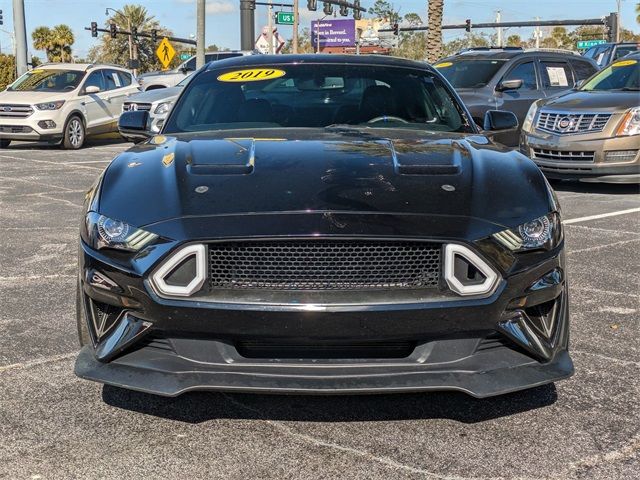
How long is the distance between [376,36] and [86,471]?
218 feet

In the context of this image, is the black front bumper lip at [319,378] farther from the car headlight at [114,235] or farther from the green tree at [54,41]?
the green tree at [54,41]

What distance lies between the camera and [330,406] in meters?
3.44

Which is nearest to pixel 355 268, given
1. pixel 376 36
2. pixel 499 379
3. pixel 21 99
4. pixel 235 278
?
pixel 235 278

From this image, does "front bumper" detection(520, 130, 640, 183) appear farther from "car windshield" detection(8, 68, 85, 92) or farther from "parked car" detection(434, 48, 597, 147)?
"car windshield" detection(8, 68, 85, 92)

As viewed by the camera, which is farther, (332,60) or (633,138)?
(633,138)

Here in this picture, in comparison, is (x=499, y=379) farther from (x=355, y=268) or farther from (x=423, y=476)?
(x=355, y=268)

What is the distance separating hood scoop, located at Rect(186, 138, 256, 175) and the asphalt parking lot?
3.23ft

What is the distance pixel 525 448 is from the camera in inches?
121

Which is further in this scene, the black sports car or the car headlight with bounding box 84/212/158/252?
the car headlight with bounding box 84/212/158/252

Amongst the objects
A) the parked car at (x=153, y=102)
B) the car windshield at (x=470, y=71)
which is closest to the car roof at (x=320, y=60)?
the car windshield at (x=470, y=71)

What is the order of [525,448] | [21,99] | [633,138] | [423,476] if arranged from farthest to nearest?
[21,99]
[633,138]
[525,448]
[423,476]

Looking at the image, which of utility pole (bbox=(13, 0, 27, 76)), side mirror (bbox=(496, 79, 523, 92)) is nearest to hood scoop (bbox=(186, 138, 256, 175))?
side mirror (bbox=(496, 79, 523, 92))

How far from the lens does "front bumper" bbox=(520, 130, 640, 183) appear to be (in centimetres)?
977

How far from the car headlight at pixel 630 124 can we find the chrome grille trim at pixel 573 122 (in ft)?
0.63
